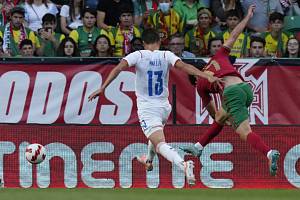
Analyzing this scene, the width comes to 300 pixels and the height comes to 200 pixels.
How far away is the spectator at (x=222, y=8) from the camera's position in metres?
17.1

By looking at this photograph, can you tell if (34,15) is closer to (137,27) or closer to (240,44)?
(137,27)

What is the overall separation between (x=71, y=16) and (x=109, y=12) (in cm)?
77

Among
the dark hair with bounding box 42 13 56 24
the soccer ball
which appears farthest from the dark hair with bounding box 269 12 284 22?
the soccer ball

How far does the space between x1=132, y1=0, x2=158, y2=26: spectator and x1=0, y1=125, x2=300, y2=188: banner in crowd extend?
11.9 feet

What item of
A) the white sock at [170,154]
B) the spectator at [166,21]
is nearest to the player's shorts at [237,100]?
the white sock at [170,154]

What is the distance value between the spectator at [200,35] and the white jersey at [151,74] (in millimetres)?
4279

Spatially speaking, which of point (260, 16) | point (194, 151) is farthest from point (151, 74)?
point (260, 16)

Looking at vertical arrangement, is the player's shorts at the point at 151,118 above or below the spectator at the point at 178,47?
below

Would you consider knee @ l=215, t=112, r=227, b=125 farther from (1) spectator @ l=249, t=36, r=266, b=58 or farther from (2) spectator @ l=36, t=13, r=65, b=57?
(2) spectator @ l=36, t=13, r=65, b=57

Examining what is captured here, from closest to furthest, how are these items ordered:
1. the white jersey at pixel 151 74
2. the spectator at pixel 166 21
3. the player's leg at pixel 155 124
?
the player's leg at pixel 155 124
the white jersey at pixel 151 74
the spectator at pixel 166 21

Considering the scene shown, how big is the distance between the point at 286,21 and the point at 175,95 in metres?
3.51

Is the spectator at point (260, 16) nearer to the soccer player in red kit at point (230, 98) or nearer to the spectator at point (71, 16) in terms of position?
the spectator at point (71, 16)

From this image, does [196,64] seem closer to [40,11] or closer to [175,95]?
[175,95]

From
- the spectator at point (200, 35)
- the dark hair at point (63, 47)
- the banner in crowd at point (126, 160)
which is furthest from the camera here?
the spectator at point (200, 35)
